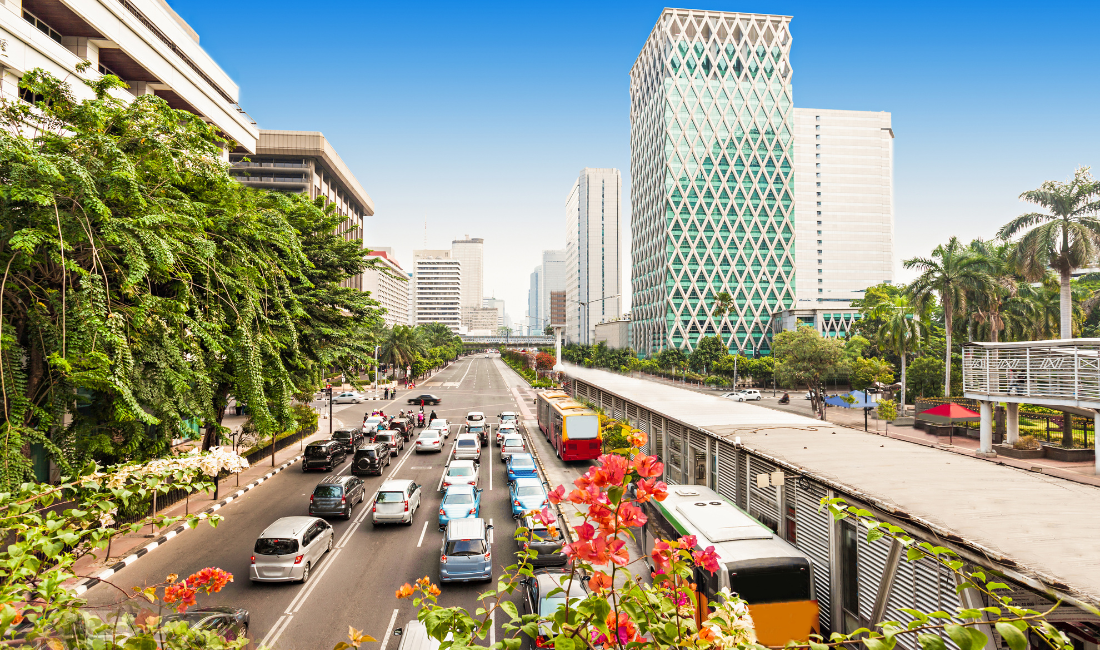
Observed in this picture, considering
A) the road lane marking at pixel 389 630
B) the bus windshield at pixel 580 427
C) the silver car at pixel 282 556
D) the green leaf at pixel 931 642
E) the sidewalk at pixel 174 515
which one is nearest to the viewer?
the green leaf at pixel 931 642

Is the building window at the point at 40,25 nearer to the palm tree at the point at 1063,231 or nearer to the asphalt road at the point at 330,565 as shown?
the asphalt road at the point at 330,565

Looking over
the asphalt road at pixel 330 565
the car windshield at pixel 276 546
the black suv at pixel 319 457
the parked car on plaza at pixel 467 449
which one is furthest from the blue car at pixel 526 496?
the black suv at pixel 319 457

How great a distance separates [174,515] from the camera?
1733 centimetres

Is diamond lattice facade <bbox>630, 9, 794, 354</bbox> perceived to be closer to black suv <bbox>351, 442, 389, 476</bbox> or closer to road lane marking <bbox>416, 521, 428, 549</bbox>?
black suv <bbox>351, 442, 389, 476</bbox>

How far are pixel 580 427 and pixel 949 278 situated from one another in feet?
100

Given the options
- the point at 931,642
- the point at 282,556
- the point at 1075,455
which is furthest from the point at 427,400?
the point at 931,642

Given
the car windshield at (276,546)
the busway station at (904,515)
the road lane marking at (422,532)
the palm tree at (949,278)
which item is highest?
the palm tree at (949,278)

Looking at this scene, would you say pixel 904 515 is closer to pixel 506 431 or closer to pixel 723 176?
pixel 506 431

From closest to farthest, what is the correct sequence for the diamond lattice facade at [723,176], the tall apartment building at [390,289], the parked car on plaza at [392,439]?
the parked car on plaza at [392,439], the diamond lattice facade at [723,176], the tall apartment building at [390,289]

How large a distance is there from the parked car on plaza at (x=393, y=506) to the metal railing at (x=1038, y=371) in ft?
76.3

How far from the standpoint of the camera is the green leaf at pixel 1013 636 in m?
1.87

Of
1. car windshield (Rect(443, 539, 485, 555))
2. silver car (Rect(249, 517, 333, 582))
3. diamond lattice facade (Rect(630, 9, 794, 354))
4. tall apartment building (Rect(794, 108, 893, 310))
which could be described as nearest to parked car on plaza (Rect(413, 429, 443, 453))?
silver car (Rect(249, 517, 333, 582))

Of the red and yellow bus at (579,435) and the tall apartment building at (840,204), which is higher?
the tall apartment building at (840,204)

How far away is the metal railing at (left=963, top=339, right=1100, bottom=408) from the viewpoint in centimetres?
1861
